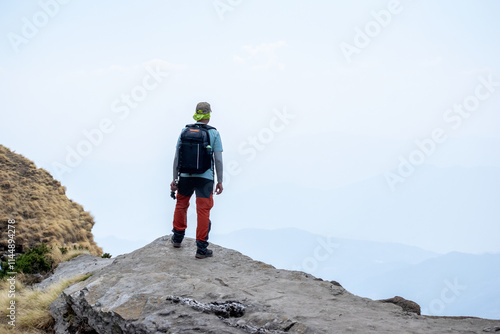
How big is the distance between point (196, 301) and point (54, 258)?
355 inches

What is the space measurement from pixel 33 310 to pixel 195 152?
4411 millimetres

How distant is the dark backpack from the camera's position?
31.7 ft

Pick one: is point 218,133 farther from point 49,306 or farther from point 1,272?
point 1,272

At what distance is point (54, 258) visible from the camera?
14773 mm

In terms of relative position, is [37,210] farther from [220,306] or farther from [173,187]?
[220,306]

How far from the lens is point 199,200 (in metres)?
9.88

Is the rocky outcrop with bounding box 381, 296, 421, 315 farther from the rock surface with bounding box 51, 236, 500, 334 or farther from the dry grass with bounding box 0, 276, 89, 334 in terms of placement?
the dry grass with bounding box 0, 276, 89, 334

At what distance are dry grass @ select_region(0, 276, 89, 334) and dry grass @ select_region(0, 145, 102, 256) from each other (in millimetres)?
6338

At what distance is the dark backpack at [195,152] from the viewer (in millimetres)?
9648

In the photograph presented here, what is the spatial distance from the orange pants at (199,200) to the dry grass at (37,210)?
892 cm

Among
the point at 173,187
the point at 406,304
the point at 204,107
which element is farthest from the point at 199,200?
the point at 406,304

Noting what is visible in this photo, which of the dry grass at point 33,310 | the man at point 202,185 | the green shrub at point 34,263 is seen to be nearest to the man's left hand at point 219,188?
the man at point 202,185

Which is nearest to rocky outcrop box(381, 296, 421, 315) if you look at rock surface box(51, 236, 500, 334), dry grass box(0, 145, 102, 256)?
rock surface box(51, 236, 500, 334)

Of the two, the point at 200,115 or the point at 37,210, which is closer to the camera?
the point at 200,115
